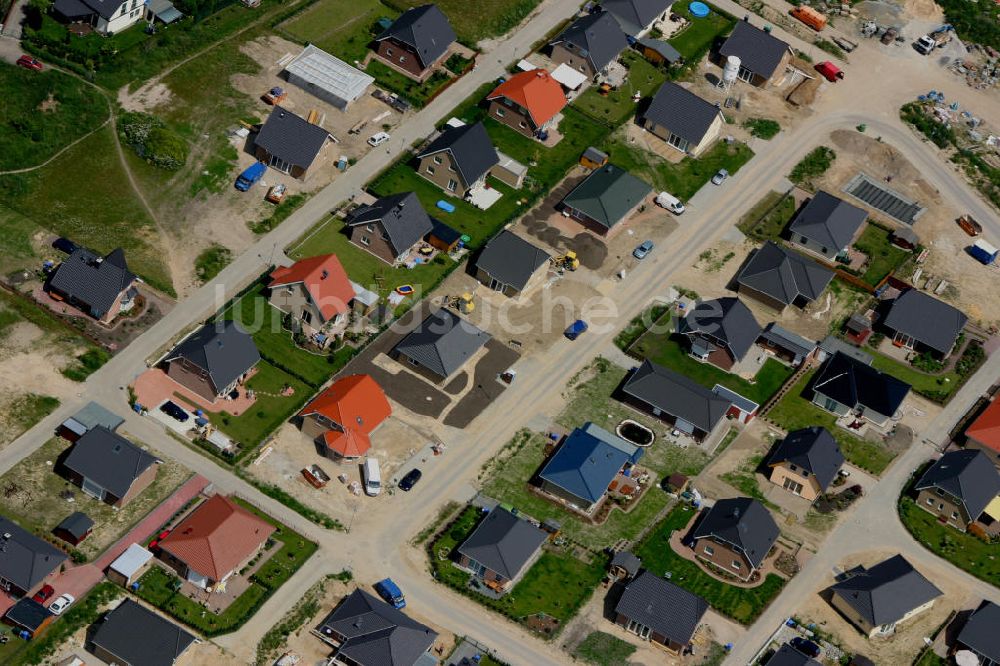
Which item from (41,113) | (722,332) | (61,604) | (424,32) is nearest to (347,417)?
(61,604)

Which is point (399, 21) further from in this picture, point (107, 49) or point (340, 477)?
point (340, 477)

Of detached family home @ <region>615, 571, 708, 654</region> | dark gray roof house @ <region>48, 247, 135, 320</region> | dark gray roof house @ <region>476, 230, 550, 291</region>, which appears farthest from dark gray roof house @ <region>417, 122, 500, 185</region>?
detached family home @ <region>615, 571, 708, 654</region>

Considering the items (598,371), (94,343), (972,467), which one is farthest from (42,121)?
(972,467)

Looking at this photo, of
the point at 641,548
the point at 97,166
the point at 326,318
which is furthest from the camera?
the point at 97,166

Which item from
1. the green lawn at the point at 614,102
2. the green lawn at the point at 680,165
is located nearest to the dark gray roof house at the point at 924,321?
the green lawn at the point at 680,165

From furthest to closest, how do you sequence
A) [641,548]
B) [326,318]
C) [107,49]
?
[107,49] → [326,318] → [641,548]

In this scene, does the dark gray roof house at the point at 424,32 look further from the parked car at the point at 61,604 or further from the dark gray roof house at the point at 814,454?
the parked car at the point at 61,604
